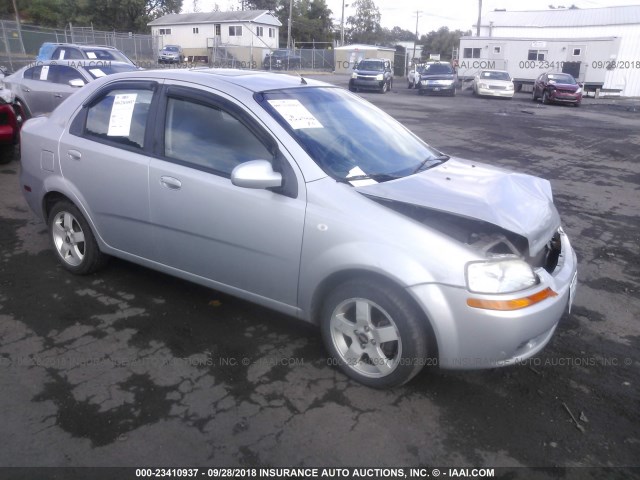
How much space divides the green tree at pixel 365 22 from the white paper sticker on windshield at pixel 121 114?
310 ft

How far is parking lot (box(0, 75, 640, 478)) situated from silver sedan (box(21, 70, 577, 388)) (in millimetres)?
308

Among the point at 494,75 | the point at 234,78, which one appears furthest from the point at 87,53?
the point at 494,75

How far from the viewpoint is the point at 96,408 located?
9.77 ft

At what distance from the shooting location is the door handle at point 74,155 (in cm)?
424

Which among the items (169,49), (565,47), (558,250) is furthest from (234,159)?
(169,49)

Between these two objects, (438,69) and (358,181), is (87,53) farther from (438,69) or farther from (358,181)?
(438,69)

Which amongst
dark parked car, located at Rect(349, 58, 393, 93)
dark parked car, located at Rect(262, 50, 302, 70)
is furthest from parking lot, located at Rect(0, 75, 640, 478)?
dark parked car, located at Rect(262, 50, 302, 70)

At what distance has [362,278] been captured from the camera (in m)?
3.05

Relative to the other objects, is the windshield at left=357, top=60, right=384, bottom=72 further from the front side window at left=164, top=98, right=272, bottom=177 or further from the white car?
the front side window at left=164, top=98, right=272, bottom=177

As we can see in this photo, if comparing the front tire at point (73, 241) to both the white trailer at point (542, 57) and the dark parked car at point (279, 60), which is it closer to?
the white trailer at point (542, 57)

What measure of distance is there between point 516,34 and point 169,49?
96.8 feet

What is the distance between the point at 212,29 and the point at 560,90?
44.3 m

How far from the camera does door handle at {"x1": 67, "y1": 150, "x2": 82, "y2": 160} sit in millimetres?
4242

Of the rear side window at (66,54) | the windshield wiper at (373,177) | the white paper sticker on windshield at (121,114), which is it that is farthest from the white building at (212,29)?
the windshield wiper at (373,177)
